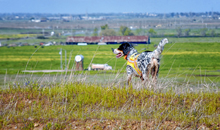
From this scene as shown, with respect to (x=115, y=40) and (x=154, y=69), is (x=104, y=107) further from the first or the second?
(x=115, y=40)

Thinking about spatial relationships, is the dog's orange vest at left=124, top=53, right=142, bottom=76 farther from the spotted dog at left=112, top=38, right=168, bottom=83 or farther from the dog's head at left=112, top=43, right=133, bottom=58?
the dog's head at left=112, top=43, right=133, bottom=58

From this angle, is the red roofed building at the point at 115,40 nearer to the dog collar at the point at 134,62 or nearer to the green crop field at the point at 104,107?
the dog collar at the point at 134,62

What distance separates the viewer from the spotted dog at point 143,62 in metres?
6.97

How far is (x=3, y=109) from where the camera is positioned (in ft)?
19.6

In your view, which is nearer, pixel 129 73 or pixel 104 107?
pixel 104 107

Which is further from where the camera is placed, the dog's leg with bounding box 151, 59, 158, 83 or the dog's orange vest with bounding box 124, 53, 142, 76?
the dog's orange vest with bounding box 124, 53, 142, 76

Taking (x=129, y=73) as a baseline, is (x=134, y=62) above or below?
above

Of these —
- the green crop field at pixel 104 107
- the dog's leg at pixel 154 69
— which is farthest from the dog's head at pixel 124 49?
the dog's leg at pixel 154 69

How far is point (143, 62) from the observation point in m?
7.18

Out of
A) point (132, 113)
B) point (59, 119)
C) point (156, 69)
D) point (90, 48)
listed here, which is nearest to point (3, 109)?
point (59, 119)

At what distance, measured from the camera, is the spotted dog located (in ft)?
22.9

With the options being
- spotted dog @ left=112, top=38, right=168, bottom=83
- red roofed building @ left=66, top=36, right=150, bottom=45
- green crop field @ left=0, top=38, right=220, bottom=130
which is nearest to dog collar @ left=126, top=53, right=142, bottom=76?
spotted dog @ left=112, top=38, right=168, bottom=83

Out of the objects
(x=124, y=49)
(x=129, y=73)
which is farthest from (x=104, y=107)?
(x=124, y=49)

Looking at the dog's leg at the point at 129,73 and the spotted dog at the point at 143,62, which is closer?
the spotted dog at the point at 143,62
